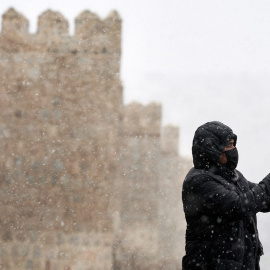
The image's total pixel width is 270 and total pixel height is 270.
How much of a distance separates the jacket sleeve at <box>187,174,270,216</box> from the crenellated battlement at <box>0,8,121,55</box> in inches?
219

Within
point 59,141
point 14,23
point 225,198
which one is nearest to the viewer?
point 225,198

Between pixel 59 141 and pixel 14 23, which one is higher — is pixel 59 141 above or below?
below

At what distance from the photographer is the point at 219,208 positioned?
224cm

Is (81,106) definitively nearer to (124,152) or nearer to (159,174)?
(124,152)

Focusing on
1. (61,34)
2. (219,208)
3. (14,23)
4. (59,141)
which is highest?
(14,23)

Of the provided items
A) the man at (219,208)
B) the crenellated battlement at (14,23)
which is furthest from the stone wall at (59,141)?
the man at (219,208)

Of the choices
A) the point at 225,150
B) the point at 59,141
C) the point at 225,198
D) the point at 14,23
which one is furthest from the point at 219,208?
the point at 14,23

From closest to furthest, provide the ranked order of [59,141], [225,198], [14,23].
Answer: [225,198]
[59,141]
[14,23]

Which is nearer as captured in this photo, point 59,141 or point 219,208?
point 219,208

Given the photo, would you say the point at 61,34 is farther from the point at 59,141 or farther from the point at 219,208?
the point at 219,208

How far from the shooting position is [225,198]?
88.0 inches

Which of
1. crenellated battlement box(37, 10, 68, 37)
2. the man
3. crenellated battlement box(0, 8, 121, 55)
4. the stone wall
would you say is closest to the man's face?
the man

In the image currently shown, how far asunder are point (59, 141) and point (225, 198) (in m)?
5.40

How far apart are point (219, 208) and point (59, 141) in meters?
5.39
